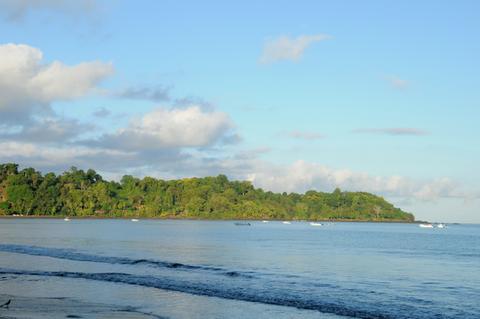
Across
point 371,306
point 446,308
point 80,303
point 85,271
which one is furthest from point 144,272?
point 446,308

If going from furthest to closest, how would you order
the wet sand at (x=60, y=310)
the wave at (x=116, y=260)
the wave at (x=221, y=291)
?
the wave at (x=116, y=260)
the wave at (x=221, y=291)
the wet sand at (x=60, y=310)

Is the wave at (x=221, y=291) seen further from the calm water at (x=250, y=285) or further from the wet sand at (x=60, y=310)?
the wet sand at (x=60, y=310)

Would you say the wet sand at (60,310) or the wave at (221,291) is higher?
the wave at (221,291)

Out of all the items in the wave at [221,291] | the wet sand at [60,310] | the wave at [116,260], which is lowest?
the wet sand at [60,310]

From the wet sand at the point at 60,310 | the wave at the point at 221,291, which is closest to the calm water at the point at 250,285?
the wave at the point at 221,291

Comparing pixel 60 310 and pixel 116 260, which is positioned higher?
pixel 116 260

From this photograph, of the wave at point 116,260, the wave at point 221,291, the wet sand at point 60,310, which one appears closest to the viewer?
the wet sand at point 60,310

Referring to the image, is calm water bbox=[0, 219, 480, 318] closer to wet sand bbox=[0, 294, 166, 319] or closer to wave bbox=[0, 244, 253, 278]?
wave bbox=[0, 244, 253, 278]

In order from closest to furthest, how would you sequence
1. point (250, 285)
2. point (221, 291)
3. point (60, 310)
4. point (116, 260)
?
point (60, 310) → point (221, 291) → point (250, 285) → point (116, 260)

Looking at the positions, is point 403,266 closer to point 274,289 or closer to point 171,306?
point 274,289

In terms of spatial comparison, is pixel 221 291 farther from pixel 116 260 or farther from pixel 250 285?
pixel 116 260

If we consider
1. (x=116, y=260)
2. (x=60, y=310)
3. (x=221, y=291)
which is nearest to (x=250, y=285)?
(x=221, y=291)

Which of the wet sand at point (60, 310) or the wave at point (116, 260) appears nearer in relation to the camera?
the wet sand at point (60, 310)

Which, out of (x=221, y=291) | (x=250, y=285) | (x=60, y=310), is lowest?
(x=60, y=310)
